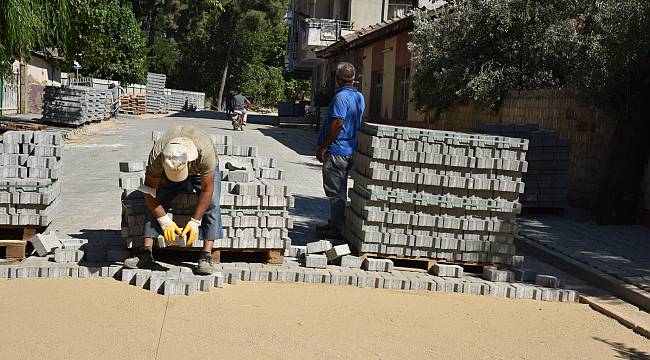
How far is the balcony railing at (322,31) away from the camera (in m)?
36.1

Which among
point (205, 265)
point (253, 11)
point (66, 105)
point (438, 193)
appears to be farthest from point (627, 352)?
point (253, 11)

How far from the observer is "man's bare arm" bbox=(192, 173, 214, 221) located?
20.6 ft

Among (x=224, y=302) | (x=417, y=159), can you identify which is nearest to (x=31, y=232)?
(x=224, y=302)

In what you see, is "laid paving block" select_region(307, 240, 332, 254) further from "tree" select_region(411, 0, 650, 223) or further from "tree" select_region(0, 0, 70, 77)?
"tree" select_region(0, 0, 70, 77)

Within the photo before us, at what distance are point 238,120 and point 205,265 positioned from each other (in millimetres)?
25505

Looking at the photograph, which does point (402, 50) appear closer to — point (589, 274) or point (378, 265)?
point (589, 274)

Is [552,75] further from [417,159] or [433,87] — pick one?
A: [417,159]

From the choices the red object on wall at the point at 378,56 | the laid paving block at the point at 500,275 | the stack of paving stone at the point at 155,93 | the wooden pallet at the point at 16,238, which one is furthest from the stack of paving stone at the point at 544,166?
the stack of paving stone at the point at 155,93

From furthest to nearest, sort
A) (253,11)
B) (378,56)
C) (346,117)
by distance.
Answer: (253,11)
(378,56)
(346,117)

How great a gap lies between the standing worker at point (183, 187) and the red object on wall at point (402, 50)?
53.6 ft

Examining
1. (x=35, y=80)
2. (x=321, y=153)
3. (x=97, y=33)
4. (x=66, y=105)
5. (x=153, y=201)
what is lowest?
(x=153, y=201)

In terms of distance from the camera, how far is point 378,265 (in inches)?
288

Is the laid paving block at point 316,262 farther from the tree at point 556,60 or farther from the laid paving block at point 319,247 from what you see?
the tree at point 556,60

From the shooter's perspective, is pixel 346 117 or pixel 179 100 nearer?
pixel 346 117
